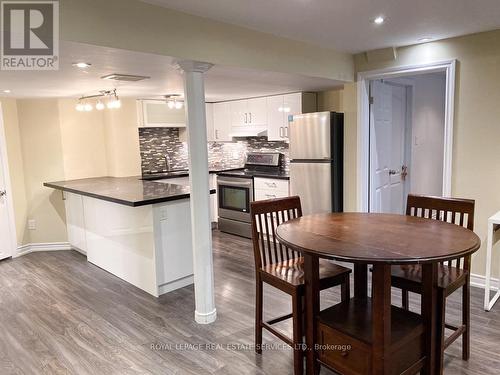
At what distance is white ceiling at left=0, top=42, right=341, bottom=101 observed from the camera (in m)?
2.49

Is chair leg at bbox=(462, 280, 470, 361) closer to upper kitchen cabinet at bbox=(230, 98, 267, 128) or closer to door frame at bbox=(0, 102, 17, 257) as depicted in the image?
upper kitchen cabinet at bbox=(230, 98, 267, 128)

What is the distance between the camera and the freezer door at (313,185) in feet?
14.4

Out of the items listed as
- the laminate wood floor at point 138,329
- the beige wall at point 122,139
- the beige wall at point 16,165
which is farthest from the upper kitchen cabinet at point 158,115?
the laminate wood floor at point 138,329

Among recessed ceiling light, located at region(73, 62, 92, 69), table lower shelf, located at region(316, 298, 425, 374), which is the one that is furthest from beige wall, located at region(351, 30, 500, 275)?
recessed ceiling light, located at region(73, 62, 92, 69)

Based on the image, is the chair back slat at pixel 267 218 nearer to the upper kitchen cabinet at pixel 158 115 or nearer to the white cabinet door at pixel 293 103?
the white cabinet door at pixel 293 103

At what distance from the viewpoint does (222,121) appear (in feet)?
19.8

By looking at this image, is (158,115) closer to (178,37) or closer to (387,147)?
(178,37)

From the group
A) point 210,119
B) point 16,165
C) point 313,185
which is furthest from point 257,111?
point 16,165

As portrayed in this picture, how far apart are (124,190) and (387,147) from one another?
306 centimetres

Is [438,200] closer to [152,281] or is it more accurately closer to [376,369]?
[376,369]

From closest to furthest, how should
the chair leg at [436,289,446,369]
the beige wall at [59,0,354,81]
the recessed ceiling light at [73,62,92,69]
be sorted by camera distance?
1. the chair leg at [436,289,446,369]
2. the beige wall at [59,0,354,81]
3. the recessed ceiling light at [73,62,92,69]

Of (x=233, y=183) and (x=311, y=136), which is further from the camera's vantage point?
(x=233, y=183)

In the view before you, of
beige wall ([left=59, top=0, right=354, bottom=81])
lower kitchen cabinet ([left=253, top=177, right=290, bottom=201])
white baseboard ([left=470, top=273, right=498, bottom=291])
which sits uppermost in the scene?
beige wall ([left=59, top=0, right=354, bottom=81])

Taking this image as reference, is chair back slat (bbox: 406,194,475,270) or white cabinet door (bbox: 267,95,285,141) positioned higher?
white cabinet door (bbox: 267,95,285,141)
